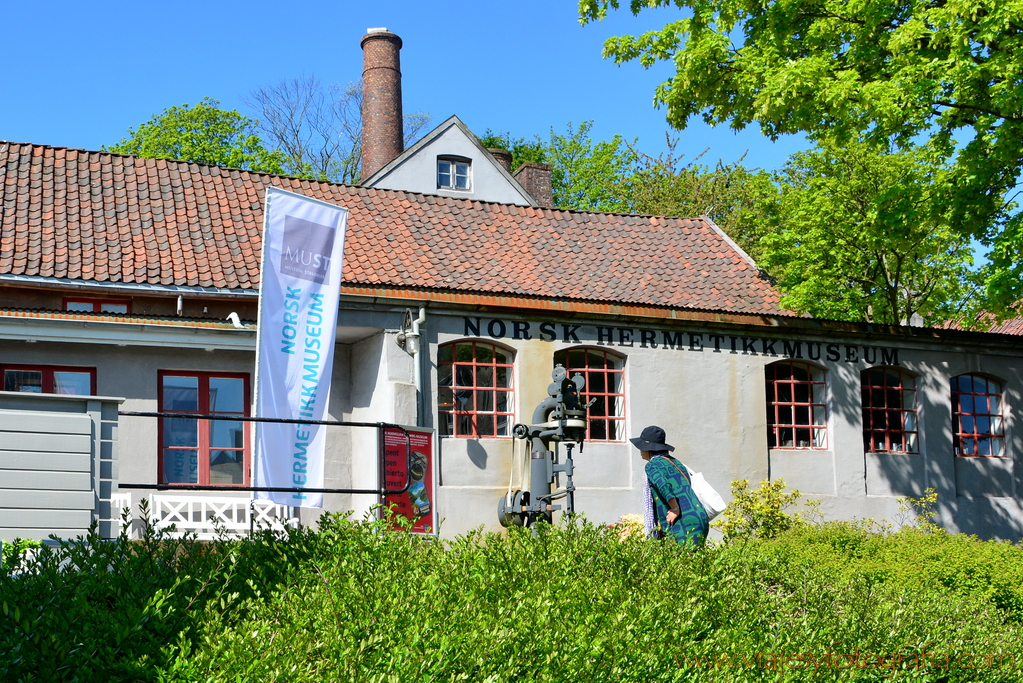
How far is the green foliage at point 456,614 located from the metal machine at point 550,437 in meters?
5.39

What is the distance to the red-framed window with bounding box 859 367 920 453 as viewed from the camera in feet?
61.4

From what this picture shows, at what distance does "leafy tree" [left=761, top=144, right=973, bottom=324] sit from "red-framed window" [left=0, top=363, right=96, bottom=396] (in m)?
11.4

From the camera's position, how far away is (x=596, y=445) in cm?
1672

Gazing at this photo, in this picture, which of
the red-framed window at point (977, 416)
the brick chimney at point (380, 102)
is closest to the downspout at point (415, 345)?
the red-framed window at point (977, 416)

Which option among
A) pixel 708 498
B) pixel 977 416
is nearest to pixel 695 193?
pixel 977 416

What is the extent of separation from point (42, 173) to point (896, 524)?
49.0 ft

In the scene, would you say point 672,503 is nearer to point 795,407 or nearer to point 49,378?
point 49,378

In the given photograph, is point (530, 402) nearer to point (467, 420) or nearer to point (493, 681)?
point (467, 420)

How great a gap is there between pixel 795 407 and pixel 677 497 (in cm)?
1034

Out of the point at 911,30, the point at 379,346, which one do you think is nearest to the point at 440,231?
the point at 379,346

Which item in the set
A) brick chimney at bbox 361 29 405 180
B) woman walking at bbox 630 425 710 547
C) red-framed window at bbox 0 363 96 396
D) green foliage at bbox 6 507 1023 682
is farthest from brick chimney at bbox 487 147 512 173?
green foliage at bbox 6 507 1023 682

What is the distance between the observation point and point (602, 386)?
17172 millimetres

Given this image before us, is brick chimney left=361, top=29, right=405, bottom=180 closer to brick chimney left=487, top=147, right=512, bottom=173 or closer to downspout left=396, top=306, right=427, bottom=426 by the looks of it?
brick chimney left=487, top=147, right=512, bottom=173

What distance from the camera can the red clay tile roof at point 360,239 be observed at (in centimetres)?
1599
